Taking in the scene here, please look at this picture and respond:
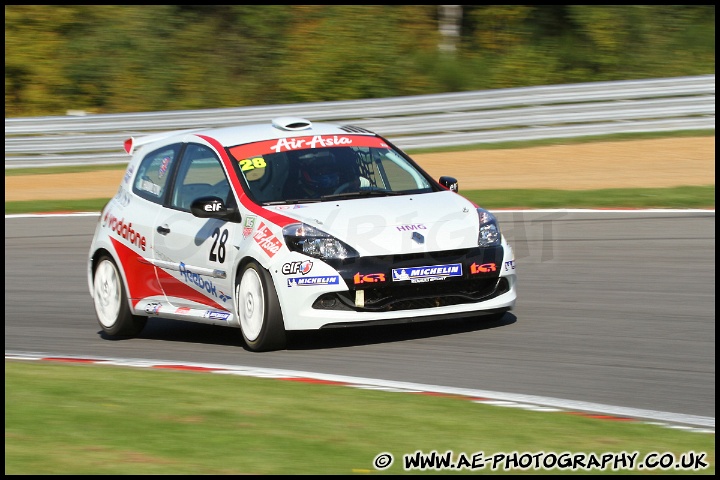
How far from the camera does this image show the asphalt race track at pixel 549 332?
23.1 feet

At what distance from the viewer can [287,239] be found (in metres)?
7.97

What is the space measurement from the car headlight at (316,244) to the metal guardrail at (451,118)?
12309 mm

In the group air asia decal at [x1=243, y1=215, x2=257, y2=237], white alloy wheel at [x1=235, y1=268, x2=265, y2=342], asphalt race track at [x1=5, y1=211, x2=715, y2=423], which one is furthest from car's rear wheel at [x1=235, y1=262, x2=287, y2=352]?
air asia decal at [x1=243, y1=215, x2=257, y2=237]

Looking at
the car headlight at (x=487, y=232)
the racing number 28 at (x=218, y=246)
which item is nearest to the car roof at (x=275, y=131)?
the racing number 28 at (x=218, y=246)

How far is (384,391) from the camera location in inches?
266

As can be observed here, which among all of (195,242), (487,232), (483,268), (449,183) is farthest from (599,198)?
(195,242)

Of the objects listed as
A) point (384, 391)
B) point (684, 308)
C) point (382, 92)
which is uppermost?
point (384, 391)

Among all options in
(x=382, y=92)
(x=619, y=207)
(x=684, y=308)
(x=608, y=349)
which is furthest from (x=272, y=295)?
(x=382, y=92)

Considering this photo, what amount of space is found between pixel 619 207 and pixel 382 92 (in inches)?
424

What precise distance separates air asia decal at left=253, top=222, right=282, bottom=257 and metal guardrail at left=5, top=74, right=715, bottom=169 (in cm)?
1218

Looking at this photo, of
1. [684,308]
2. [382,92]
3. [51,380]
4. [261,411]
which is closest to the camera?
[261,411]

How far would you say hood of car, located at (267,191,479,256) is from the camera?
26.0 feet

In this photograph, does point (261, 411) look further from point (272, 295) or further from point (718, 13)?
point (718, 13)

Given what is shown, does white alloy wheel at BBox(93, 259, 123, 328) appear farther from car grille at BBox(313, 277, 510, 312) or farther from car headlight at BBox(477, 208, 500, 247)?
car headlight at BBox(477, 208, 500, 247)
